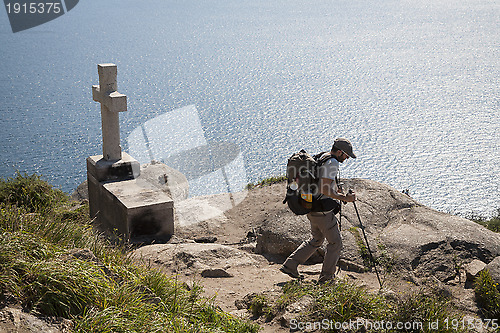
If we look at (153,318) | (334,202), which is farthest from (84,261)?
(334,202)

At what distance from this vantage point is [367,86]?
45406mm

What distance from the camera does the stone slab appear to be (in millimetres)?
11273

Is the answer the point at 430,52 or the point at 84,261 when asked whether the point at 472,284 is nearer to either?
the point at 84,261

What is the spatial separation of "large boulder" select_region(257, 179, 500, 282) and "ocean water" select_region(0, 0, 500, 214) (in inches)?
429

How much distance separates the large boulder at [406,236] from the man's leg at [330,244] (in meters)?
1.47

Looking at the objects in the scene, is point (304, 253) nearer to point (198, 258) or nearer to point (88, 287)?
point (198, 258)

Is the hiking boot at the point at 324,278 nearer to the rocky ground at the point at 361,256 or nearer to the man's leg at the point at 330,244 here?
the man's leg at the point at 330,244

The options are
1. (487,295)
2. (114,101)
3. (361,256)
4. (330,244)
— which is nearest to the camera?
(487,295)

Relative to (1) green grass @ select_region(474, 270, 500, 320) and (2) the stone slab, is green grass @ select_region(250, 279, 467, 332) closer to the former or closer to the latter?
(1) green grass @ select_region(474, 270, 500, 320)

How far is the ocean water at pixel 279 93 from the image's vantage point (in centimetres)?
3041

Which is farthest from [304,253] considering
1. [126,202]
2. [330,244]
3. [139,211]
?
[126,202]

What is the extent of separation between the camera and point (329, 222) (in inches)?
277

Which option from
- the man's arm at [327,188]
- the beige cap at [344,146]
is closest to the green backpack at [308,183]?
the man's arm at [327,188]

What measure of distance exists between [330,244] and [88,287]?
328 centimetres
